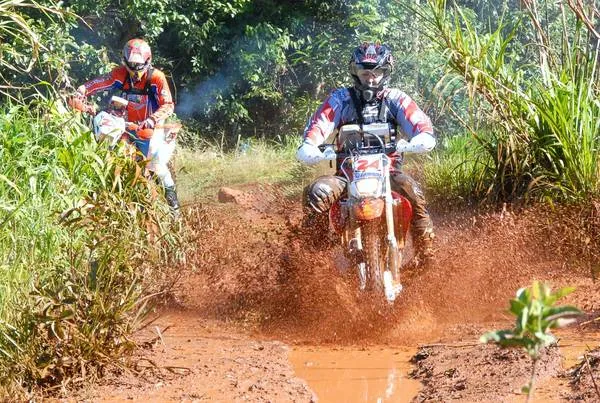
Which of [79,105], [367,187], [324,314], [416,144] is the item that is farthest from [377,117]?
[79,105]

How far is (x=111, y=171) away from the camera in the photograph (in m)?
6.94

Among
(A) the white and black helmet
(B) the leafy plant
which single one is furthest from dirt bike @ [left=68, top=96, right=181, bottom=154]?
(B) the leafy plant

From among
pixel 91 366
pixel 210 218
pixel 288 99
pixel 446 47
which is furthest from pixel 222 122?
pixel 91 366

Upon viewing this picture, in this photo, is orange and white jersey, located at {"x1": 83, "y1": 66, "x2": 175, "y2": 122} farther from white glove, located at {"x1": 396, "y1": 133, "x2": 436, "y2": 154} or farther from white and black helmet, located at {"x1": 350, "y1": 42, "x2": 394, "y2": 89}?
white glove, located at {"x1": 396, "y1": 133, "x2": 436, "y2": 154}

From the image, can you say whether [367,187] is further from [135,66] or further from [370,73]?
[135,66]

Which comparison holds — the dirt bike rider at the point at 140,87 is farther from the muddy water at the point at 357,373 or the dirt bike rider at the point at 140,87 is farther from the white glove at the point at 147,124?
the muddy water at the point at 357,373

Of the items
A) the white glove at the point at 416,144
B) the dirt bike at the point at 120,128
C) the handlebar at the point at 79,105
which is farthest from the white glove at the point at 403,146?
the handlebar at the point at 79,105

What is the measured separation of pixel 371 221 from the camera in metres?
6.24

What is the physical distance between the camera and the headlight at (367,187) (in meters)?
6.18

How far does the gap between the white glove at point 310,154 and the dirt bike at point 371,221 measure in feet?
0.30

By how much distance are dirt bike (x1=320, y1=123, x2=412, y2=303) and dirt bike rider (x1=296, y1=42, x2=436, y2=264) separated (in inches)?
8.4

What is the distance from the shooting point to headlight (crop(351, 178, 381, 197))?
6.18 m

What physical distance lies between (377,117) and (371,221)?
1121 mm

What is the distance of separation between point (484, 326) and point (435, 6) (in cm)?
255
